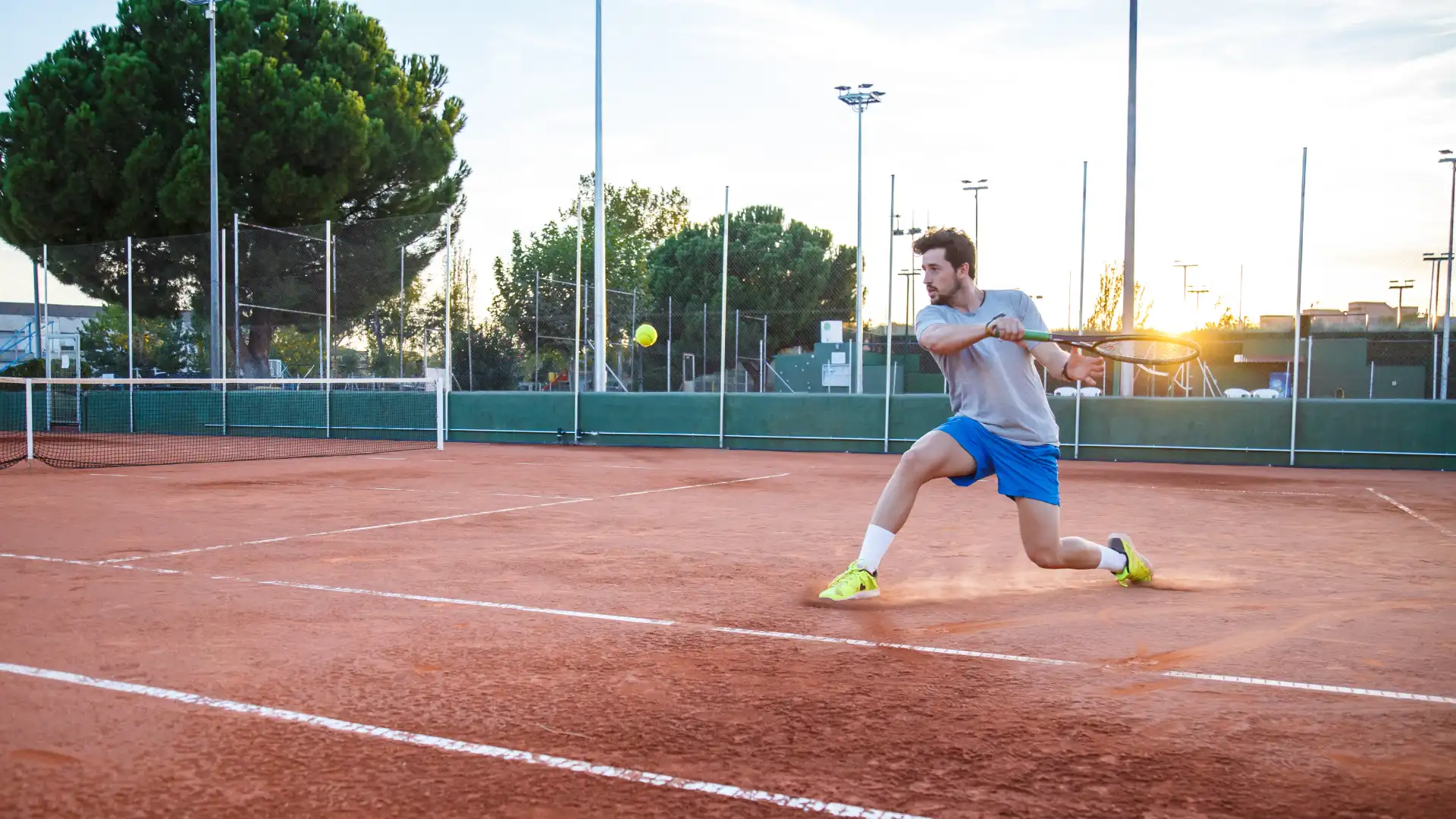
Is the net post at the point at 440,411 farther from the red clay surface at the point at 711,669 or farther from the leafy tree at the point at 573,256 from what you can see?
the leafy tree at the point at 573,256

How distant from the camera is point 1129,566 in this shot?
5.42 meters

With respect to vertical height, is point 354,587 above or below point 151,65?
below

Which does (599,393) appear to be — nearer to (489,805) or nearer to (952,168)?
(952,168)

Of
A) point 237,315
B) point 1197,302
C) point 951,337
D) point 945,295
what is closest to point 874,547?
point 951,337

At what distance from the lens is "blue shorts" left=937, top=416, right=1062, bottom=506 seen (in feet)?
15.4

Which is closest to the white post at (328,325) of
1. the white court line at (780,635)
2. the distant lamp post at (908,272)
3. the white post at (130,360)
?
the white post at (130,360)

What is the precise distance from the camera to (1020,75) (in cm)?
2031

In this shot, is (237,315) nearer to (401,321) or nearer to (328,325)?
(328,325)

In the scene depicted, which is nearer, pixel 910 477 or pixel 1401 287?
pixel 910 477

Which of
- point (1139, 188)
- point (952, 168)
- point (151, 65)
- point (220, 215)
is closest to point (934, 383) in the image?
point (952, 168)

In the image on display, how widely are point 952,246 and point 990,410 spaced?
2.42 ft

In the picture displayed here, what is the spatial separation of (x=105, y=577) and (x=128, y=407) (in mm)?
20769

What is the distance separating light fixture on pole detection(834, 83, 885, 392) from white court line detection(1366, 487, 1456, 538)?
10.1m

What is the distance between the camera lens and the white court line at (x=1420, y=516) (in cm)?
805
